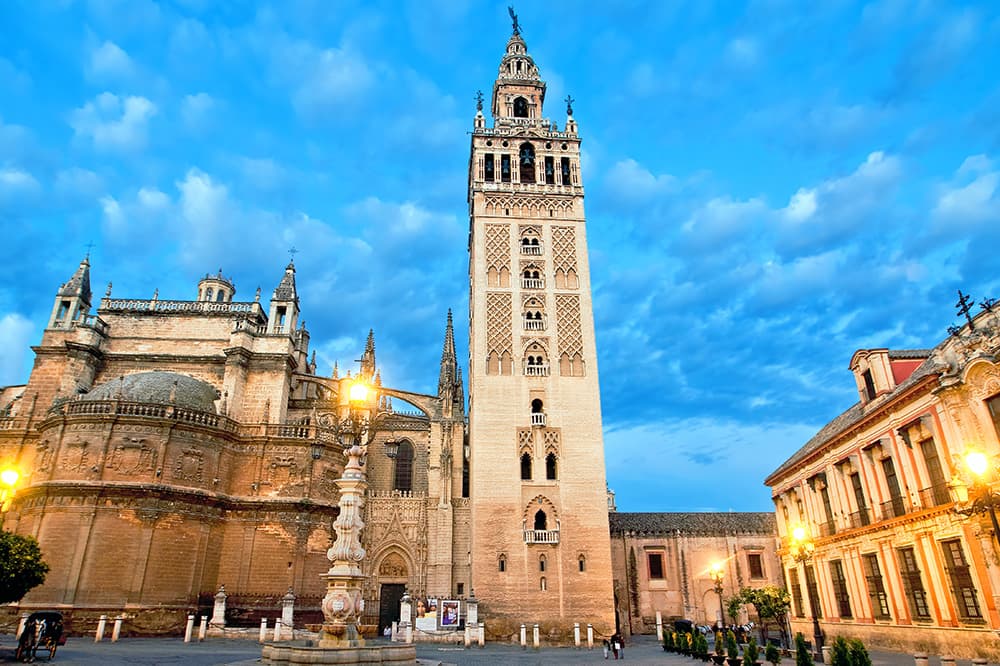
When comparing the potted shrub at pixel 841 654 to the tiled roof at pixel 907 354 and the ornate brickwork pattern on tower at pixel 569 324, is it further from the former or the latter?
the ornate brickwork pattern on tower at pixel 569 324

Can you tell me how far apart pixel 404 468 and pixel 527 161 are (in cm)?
2243

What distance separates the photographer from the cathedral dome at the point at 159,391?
103 ft

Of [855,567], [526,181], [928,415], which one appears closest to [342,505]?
[928,415]

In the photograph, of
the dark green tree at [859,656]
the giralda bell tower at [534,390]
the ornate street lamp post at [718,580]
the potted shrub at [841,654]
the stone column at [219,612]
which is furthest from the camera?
the giralda bell tower at [534,390]

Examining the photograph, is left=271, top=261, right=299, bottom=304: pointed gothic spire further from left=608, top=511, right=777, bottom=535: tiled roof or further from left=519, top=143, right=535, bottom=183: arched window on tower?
left=608, top=511, right=777, bottom=535: tiled roof

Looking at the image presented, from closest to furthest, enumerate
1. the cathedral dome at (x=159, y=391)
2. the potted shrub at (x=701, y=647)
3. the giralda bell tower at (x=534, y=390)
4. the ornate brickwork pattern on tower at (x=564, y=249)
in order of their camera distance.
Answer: the potted shrub at (x=701, y=647) < the cathedral dome at (x=159, y=391) < the giralda bell tower at (x=534, y=390) < the ornate brickwork pattern on tower at (x=564, y=249)

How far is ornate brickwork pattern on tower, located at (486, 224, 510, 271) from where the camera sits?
3868 cm

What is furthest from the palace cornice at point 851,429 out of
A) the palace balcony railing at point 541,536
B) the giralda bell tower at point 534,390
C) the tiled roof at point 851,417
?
the palace balcony railing at point 541,536

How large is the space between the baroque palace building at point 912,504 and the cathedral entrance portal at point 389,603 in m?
20.1

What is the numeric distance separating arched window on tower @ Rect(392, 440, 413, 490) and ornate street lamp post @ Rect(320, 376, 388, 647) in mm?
23608

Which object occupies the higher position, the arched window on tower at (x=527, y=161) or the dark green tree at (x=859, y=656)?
the arched window on tower at (x=527, y=161)

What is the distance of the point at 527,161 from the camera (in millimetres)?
43281

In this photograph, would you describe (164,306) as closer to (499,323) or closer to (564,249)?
(499,323)

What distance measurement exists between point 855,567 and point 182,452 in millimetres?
30106
